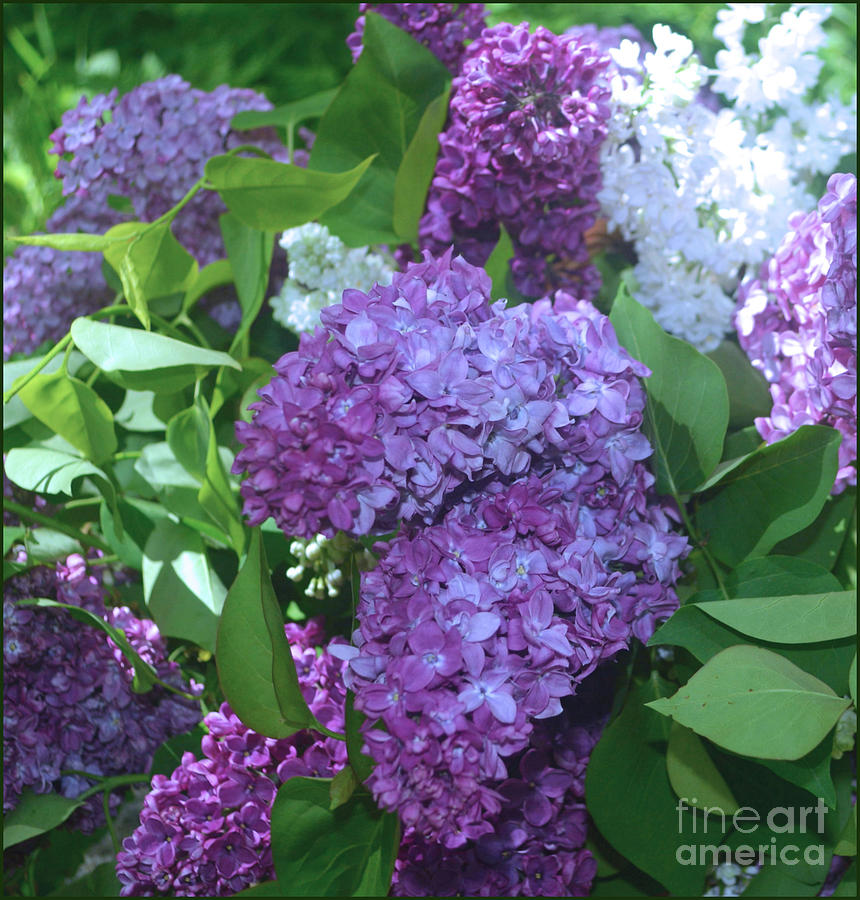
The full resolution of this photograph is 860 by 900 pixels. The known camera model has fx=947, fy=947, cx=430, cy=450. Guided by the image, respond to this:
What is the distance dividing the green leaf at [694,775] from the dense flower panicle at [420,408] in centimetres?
12

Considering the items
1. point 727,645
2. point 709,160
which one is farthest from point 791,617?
point 709,160

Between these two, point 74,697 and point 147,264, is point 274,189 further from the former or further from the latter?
point 74,697

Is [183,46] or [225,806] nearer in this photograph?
[225,806]

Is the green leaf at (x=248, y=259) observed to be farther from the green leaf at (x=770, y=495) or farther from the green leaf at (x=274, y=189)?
the green leaf at (x=770, y=495)

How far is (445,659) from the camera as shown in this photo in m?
0.28

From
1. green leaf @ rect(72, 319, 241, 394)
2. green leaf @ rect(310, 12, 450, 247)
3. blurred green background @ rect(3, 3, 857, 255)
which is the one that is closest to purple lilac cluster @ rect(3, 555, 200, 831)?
green leaf @ rect(72, 319, 241, 394)

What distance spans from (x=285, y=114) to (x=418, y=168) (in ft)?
0.43

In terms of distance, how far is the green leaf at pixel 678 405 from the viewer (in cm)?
39

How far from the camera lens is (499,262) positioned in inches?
17.6

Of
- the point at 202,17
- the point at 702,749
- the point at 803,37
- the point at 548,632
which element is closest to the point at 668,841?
the point at 702,749

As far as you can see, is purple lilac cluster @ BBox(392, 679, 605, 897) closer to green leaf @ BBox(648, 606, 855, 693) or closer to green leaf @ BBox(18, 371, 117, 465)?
green leaf @ BBox(648, 606, 855, 693)

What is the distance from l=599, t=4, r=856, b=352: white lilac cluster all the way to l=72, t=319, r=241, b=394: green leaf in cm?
22

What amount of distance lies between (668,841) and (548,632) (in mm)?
160

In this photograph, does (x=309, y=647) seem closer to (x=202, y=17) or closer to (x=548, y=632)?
(x=548, y=632)
